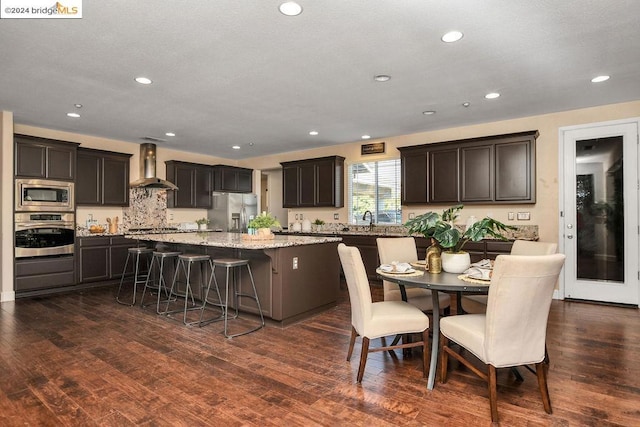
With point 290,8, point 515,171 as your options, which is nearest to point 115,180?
point 290,8

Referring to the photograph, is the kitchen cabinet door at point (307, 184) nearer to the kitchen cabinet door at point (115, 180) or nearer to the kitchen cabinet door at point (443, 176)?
the kitchen cabinet door at point (443, 176)

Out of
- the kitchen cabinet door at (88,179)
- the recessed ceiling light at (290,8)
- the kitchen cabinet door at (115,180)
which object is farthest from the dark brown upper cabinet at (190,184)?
the recessed ceiling light at (290,8)

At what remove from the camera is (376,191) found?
6.88m

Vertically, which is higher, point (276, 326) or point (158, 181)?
point (158, 181)

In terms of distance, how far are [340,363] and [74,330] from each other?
2802mm

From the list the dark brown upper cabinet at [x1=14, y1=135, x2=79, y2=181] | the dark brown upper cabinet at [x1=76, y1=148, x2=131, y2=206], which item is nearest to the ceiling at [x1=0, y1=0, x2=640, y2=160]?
the dark brown upper cabinet at [x1=14, y1=135, x2=79, y2=181]

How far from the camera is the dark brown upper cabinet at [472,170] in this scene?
500cm

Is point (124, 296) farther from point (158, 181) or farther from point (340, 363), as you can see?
point (340, 363)

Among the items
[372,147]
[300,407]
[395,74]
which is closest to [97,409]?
[300,407]

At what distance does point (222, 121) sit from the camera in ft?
17.7

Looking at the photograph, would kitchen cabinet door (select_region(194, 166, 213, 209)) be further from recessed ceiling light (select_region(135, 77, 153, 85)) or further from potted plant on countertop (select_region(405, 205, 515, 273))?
potted plant on countertop (select_region(405, 205, 515, 273))

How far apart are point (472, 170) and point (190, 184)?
18.3 feet

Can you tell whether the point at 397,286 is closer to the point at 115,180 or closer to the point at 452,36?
the point at 452,36

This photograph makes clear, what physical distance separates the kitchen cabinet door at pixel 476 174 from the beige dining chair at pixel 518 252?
2.09m
